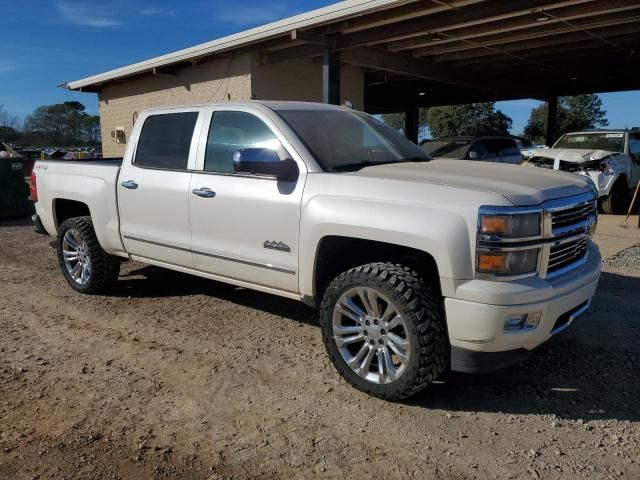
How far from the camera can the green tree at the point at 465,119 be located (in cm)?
6134

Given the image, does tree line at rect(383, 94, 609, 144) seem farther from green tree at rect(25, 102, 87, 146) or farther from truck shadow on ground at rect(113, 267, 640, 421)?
truck shadow on ground at rect(113, 267, 640, 421)

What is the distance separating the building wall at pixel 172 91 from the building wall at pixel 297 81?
0.35m

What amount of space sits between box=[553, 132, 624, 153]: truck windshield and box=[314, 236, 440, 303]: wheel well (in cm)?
1017

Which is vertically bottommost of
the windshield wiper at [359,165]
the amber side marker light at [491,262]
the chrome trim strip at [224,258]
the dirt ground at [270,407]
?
the dirt ground at [270,407]

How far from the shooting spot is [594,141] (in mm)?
12164

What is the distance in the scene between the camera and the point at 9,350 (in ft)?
13.8

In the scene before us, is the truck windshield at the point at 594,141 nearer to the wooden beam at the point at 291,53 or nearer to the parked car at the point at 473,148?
the parked car at the point at 473,148

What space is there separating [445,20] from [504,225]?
26.2 ft

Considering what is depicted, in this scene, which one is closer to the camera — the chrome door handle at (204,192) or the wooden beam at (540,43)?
the chrome door handle at (204,192)

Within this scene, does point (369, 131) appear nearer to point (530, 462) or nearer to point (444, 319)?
point (444, 319)

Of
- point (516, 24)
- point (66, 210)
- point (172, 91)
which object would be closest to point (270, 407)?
point (66, 210)

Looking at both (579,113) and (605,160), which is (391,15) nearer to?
(605,160)

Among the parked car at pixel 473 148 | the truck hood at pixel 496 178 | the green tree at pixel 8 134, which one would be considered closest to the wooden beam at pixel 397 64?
the parked car at pixel 473 148

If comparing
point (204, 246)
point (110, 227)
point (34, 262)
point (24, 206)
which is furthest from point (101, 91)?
point (204, 246)
